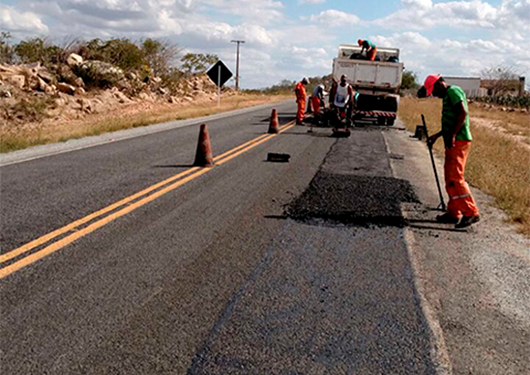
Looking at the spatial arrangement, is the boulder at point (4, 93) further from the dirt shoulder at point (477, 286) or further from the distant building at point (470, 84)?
the distant building at point (470, 84)

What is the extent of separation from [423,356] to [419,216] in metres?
4.02

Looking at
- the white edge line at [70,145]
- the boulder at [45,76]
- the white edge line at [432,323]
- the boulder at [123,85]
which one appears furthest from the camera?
the boulder at [123,85]

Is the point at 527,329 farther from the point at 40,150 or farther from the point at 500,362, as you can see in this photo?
the point at 40,150

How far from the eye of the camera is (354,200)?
770 centimetres

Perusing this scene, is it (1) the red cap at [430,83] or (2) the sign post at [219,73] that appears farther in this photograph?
(2) the sign post at [219,73]

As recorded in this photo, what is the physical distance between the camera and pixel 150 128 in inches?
726

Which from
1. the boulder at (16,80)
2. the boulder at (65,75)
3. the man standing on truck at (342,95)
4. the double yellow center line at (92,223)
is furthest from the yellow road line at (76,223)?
the boulder at (65,75)

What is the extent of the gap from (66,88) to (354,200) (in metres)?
23.5

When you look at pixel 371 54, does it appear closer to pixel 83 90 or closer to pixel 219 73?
pixel 219 73

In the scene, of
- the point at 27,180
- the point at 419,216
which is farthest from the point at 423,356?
the point at 27,180

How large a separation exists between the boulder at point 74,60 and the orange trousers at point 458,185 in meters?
28.1

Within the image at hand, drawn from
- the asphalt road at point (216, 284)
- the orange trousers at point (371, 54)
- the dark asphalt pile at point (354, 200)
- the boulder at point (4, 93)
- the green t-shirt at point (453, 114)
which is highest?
the orange trousers at point (371, 54)

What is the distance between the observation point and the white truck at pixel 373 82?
2100 centimetres

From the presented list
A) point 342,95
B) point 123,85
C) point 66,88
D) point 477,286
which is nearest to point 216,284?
point 477,286
